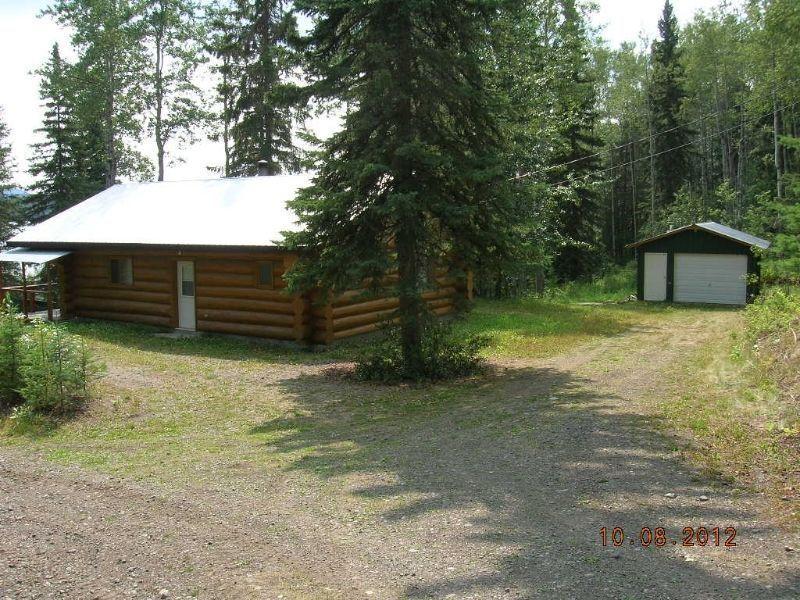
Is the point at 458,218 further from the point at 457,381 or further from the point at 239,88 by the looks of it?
the point at 239,88

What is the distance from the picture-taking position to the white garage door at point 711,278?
26.4 m

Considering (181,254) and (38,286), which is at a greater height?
(181,254)

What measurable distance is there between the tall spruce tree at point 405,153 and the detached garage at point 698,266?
17.7 meters

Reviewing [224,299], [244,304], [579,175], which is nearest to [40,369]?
[244,304]

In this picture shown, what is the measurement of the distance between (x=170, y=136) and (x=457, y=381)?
3032cm

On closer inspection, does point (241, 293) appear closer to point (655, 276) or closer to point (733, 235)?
point (655, 276)

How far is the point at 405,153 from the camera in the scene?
1100 cm

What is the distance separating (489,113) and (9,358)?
881 centimetres

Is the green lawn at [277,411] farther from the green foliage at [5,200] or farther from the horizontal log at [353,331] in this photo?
the green foliage at [5,200]

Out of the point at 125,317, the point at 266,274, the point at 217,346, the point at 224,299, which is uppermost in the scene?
the point at 266,274

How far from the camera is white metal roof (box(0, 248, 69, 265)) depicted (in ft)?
65.2

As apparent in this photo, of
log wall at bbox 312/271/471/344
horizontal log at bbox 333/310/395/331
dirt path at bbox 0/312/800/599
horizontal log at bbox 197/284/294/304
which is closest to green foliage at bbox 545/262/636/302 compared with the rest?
log wall at bbox 312/271/471/344

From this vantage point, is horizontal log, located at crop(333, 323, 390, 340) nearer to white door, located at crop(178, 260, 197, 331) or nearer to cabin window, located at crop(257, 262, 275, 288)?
cabin window, located at crop(257, 262, 275, 288)

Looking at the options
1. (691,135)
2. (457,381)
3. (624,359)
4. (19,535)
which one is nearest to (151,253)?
(457,381)
